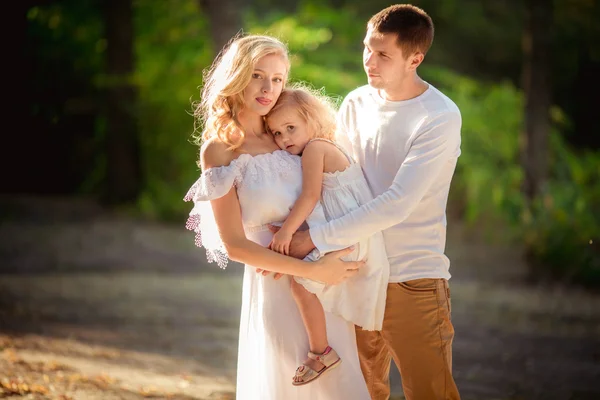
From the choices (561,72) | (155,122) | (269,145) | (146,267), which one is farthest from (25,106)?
(561,72)

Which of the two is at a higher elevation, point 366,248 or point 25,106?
point 25,106

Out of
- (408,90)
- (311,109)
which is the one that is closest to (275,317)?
(311,109)

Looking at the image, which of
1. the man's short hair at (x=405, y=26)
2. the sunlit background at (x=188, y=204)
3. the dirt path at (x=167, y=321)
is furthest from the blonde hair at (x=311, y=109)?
the dirt path at (x=167, y=321)

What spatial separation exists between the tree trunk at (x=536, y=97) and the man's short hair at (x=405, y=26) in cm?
755

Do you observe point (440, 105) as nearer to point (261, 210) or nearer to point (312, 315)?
point (261, 210)

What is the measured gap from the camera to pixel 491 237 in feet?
37.4

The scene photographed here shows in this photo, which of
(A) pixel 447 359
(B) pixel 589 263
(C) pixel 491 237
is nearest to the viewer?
(A) pixel 447 359

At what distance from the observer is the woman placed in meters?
3.34

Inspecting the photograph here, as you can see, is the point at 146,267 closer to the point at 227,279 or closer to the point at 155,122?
the point at 227,279

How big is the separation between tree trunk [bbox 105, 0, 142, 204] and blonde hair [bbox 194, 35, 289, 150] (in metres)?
10.4

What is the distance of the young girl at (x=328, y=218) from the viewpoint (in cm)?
336

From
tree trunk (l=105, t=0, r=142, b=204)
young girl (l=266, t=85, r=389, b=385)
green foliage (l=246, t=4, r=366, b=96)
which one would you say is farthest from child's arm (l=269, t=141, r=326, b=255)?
tree trunk (l=105, t=0, r=142, b=204)

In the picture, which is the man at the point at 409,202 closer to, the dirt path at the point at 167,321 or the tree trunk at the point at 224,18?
the dirt path at the point at 167,321

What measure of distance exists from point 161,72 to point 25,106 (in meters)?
3.71
